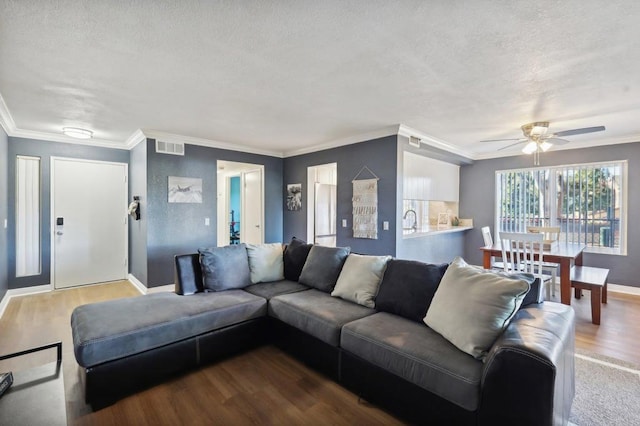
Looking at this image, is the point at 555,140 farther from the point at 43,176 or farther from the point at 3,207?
the point at 43,176

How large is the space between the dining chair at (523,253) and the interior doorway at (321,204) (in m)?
2.87

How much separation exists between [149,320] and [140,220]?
9.45 feet

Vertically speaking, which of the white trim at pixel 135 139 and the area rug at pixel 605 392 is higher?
the white trim at pixel 135 139

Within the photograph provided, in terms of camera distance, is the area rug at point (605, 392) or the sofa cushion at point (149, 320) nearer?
the area rug at point (605, 392)

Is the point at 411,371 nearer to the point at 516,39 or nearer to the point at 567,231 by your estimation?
the point at 516,39

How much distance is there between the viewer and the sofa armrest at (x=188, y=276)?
288 centimetres

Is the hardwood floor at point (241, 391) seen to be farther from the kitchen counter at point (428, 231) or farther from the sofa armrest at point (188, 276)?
the kitchen counter at point (428, 231)

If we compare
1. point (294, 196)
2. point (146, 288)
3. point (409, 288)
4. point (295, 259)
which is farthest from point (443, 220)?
point (146, 288)

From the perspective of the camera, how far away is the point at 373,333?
198 centimetres

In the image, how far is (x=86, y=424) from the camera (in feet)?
5.90

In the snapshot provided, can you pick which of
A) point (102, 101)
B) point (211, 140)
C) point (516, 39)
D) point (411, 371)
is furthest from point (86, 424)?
point (211, 140)

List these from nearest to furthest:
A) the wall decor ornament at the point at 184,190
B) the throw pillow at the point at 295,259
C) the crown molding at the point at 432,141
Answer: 1. the throw pillow at the point at 295,259
2. the crown molding at the point at 432,141
3. the wall decor ornament at the point at 184,190

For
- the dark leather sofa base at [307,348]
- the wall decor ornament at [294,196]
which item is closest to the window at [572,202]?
the wall decor ornament at [294,196]

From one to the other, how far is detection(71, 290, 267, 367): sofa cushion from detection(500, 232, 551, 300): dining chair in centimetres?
291
